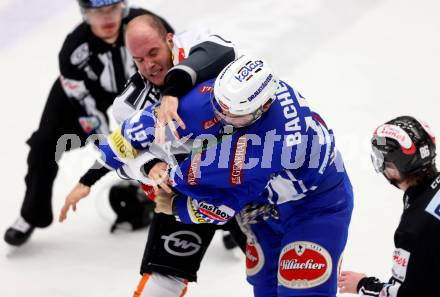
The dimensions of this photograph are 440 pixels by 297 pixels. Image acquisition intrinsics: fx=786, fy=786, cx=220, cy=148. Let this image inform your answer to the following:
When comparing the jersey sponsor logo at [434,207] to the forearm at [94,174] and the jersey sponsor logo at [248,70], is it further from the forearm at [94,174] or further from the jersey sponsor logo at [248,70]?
the forearm at [94,174]

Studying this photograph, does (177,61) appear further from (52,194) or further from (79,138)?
(52,194)

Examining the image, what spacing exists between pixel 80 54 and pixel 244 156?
173 centimetres

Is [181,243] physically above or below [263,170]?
below

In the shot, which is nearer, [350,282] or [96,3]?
[350,282]

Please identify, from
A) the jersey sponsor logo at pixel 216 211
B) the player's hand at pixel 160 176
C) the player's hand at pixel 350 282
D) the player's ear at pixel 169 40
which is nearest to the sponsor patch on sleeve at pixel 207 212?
the jersey sponsor logo at pixel 216 211

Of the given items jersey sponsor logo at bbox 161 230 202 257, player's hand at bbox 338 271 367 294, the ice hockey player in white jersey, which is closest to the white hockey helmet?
the ice hockey player in white jersey

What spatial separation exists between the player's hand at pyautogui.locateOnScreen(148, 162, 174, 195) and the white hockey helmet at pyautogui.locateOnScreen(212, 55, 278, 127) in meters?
0.39

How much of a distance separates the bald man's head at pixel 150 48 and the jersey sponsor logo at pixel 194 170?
1.67 ft

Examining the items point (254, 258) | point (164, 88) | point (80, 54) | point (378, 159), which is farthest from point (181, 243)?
point (80, 54)

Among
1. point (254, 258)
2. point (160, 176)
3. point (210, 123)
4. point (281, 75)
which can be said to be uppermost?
point (210, 123)

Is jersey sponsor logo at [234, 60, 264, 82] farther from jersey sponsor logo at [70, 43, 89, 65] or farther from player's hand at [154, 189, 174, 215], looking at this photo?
jersey sponsor logo at [70, 43, 89, 65]

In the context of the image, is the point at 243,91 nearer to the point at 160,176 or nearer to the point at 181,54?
the point at 160,176

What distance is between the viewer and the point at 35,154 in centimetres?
452

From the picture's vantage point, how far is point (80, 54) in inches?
170
